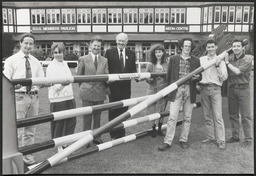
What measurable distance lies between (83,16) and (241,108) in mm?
26797

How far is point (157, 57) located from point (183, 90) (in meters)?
1.12

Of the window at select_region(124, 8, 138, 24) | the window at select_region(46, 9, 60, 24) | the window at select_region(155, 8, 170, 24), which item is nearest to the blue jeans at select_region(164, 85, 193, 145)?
the window at select_region(124, 8, 138, 24)

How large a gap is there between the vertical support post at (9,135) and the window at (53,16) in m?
29.0

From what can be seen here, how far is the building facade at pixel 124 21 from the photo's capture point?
27716mm

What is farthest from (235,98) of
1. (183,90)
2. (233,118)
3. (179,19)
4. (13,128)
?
(179,19)

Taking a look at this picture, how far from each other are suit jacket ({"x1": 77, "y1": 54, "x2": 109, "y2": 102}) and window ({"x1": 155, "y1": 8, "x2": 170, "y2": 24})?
2495cm

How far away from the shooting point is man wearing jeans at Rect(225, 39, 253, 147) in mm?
4520

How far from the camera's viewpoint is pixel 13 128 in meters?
2.52

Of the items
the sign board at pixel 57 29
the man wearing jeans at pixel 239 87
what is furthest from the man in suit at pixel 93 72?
the sign board at pixel 57 29

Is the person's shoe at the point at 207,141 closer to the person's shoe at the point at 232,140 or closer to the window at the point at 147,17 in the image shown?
the person's shoe at the point at 232,140

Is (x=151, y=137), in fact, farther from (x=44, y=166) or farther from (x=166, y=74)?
(x=44, y=166)

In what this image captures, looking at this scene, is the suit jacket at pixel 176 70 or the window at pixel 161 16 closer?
the suit jacket at pixel 176 70

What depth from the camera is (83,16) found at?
2955cm

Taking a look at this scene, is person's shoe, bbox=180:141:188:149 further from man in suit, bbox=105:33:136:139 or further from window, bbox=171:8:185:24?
window, bbox=171:8:185:24
